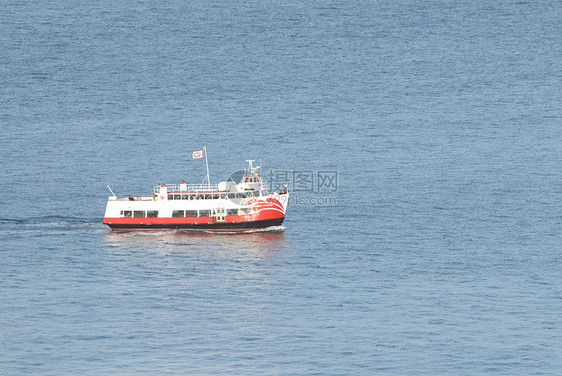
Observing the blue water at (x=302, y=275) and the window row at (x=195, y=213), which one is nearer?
the blue water at (x=302, y=275)

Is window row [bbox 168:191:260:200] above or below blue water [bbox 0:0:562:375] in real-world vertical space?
above

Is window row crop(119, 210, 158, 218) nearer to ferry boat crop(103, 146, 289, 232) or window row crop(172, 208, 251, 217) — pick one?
ferry boat crop(103, 146, 289, 232)

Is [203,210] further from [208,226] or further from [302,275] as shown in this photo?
[302,275]

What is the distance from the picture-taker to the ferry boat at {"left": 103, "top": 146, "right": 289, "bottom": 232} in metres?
135

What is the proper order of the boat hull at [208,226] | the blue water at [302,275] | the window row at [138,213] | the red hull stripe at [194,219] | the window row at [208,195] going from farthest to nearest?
the window row at [138,213] < the window row at [208,195] < the boat hull at [208,226] < the red hull stripe at [194,219] < the blue water at [302,275]

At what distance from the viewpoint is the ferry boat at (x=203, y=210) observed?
135 metres

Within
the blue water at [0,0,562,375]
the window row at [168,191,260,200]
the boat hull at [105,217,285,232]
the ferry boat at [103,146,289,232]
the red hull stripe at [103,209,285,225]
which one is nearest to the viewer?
the blue water at [0,0,562,375]

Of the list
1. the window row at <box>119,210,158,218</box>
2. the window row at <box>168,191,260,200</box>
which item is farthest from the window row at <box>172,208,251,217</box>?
the window row at <box>119,210,158,218</box>

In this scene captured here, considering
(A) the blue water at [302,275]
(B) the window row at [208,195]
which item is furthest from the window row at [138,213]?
(A) the blue water at [302,275]

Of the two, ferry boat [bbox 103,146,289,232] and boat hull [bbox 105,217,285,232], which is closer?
ferry boat [bbox 103,146,289,232]

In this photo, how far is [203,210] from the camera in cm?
13625

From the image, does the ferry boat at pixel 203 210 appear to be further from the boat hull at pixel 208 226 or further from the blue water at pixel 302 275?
the blue water at pixel 302 275

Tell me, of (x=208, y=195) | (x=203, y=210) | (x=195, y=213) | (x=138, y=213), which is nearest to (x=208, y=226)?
(x=203, y=210)

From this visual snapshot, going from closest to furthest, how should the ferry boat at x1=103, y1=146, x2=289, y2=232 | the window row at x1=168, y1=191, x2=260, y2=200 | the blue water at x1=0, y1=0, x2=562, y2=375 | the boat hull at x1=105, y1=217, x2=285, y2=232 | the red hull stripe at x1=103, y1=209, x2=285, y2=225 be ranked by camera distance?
the blue water at x1=0, y1=0, x2=562, y2=375, the red hull stripe at x1=103, y1=209, x2=285, y2=225, the ferry boat at x1=103, y1=146, x2=289, y2=232, the boat hull at x1=105, y1=217, x2=285, y2=232, the window row at x1=168, y1=191, x2=260, y2=200
